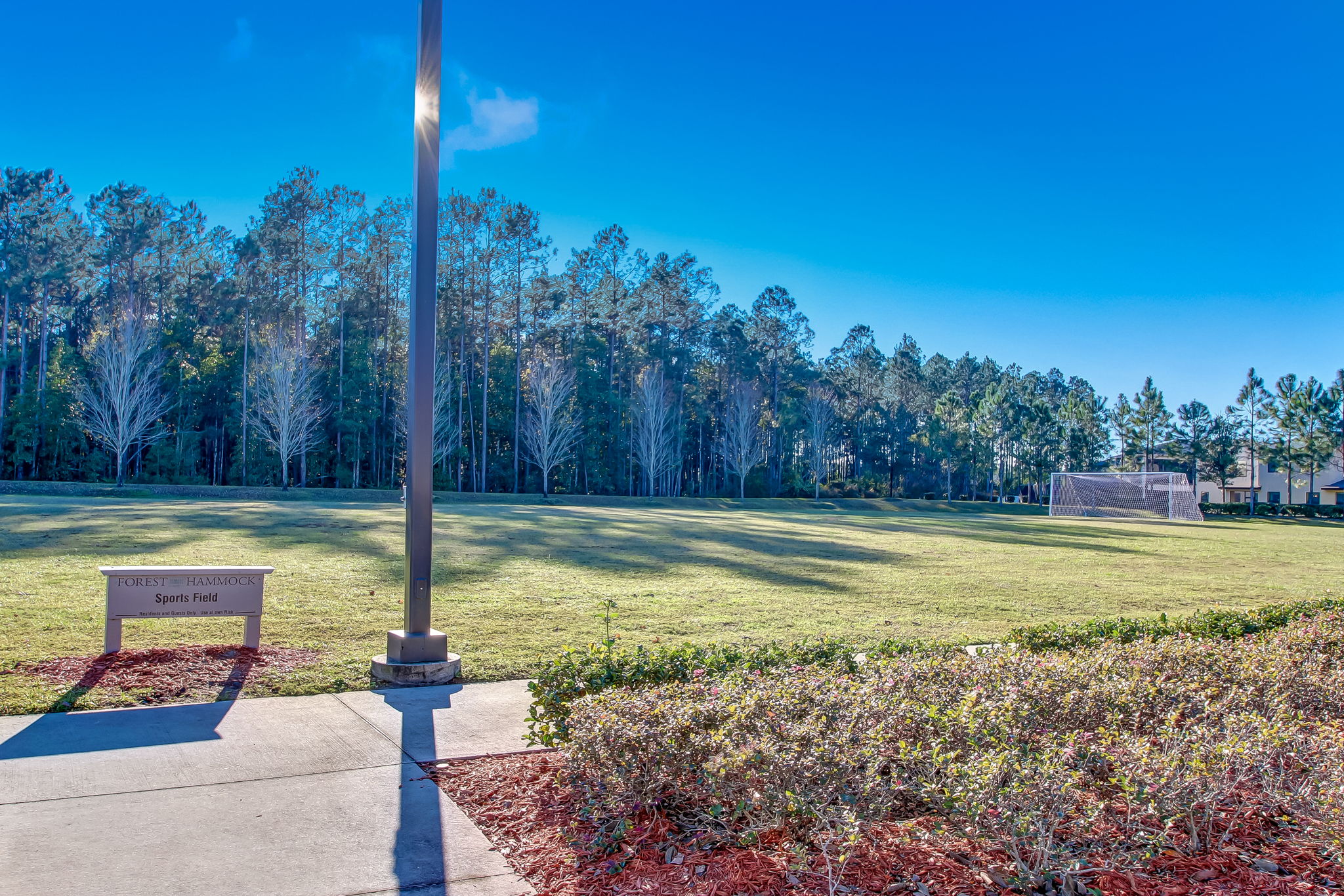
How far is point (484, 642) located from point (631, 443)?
41.3 meters

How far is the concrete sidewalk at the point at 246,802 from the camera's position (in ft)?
9.05

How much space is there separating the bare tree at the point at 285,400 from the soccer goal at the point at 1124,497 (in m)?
36.8

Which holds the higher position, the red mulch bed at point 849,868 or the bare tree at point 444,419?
the bare tree at point 444,419

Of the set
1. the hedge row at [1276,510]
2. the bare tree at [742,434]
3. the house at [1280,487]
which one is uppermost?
the bare tree at [742,434]

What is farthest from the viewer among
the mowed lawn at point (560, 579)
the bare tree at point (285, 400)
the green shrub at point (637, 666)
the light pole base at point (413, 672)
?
the bare tree at point (285, 400)

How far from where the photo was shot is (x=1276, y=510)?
53.6m

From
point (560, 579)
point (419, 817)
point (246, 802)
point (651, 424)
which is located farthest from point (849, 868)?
point (651, 424)

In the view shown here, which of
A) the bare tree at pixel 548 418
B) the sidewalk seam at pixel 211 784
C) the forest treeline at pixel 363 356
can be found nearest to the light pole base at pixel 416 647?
the sidewalk seam at pixel 211 784

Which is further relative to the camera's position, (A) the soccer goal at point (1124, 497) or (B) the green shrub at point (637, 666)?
(A) the soccer goal at point (1124, 497)

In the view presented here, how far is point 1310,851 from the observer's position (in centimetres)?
289

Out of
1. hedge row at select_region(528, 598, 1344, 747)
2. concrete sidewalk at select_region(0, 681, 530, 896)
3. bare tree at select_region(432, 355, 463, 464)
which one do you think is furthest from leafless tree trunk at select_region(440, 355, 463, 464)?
concrete sidewalk at select_region(0, 681, 530, 896)

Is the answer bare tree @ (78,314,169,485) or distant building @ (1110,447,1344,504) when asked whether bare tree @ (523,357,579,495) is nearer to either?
bare tree @ (78,314,169,485)

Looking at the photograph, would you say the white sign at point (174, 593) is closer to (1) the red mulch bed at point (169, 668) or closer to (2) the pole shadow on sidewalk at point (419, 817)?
(1) the red mulch bed at point (169, 668)

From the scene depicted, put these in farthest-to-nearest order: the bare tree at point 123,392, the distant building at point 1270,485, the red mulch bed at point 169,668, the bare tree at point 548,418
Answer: the distant building at point 1270,485 < the bare tree at point 548,418 < the bare tree at point 123,392 < the red mulch bed at point 169,668
